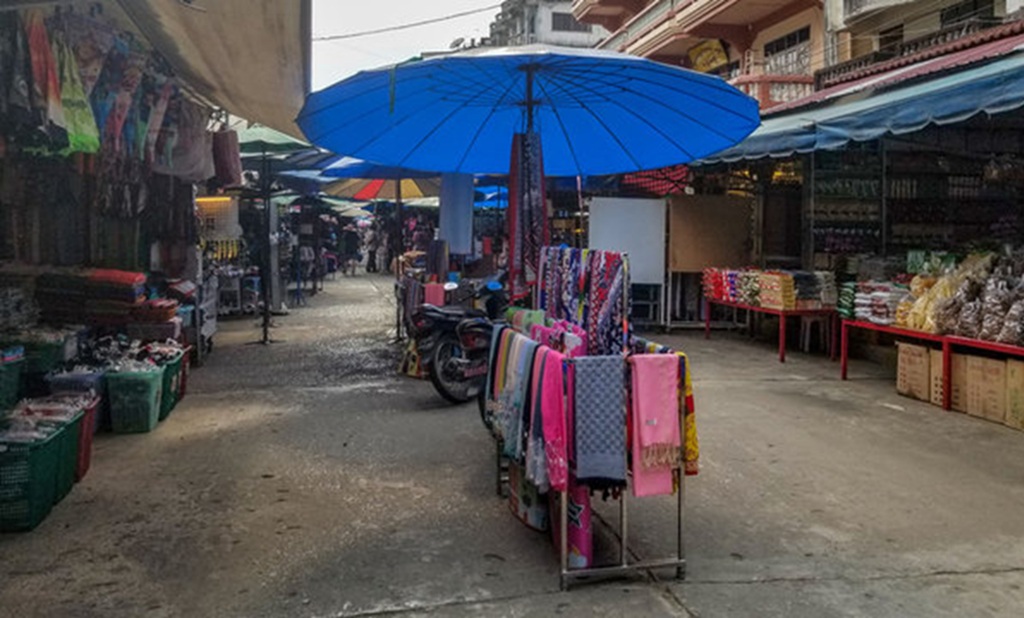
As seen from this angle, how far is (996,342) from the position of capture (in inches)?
245

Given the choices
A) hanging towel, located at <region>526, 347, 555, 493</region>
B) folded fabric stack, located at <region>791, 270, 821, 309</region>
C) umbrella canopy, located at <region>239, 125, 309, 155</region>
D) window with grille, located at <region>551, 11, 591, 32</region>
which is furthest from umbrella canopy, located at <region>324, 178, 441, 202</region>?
window with grille, located at <region>551, 11, 591, 32</region>

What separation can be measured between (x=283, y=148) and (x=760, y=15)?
13.9 metres

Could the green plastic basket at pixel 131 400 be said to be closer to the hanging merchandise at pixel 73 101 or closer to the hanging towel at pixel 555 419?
the hanging merchandise at pixel 73 101

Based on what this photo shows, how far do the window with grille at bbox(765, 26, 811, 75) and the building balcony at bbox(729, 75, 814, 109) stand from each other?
4.74ft

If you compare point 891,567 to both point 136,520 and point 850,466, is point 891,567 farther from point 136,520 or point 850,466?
Result: point 136,520

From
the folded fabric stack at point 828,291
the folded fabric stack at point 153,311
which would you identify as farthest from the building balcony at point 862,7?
the folded fabric stack at point 153,311

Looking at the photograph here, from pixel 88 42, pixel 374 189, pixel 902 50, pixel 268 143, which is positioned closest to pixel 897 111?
pixel 88 42

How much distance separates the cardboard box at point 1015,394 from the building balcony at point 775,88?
35.8ft

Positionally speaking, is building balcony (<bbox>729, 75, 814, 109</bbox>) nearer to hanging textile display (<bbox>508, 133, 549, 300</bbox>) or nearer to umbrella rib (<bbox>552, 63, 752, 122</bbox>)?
umbrella rib (<bbox>552, 63, 752, 122</bbox>)

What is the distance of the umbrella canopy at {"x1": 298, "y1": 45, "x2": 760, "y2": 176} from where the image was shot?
15.1 ft

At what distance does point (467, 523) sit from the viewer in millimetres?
4191

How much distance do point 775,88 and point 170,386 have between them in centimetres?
1376

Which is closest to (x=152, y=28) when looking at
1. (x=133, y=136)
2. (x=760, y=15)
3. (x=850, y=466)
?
(x=133, y=136)

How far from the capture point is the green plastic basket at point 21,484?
391 cm
